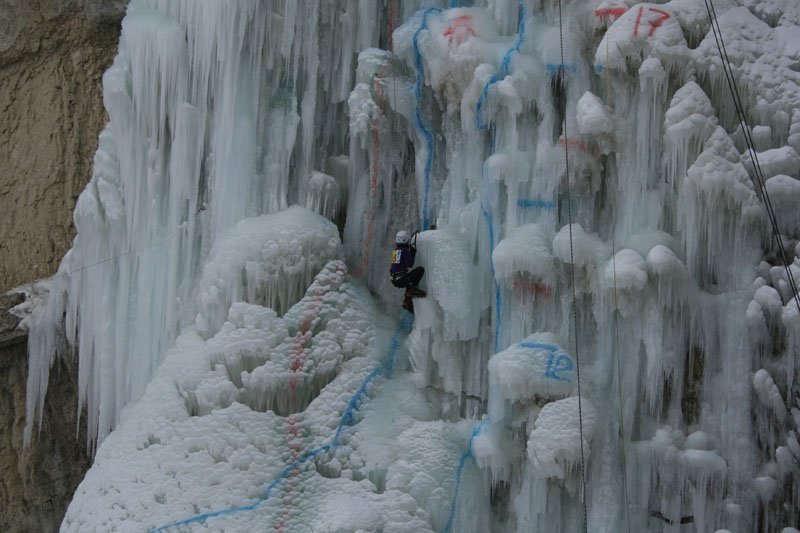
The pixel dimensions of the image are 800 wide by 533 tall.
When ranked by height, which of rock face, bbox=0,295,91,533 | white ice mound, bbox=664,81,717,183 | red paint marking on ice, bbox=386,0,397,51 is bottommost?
rock face, bbox=0,295,91,533

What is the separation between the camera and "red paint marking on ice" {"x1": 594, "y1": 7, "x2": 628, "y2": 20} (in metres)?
7.62

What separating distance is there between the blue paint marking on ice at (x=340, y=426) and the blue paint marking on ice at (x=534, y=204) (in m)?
1.42

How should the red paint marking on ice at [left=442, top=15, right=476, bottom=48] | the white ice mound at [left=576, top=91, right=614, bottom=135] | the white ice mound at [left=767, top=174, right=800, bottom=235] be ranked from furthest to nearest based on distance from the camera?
the red paint marking on ice at [left=442, top=15, right=476, bottom=48] < the white ice mound at [left=576, top=91, right=614, bottom=135] < the white ice mound at [left=767, top=174, right=800, bottom=235]

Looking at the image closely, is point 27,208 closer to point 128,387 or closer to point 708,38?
point 128,387

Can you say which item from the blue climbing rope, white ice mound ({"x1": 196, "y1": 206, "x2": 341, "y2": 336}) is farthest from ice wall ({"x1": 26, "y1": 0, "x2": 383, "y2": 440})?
the blue climbing rope

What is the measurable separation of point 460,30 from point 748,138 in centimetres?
252

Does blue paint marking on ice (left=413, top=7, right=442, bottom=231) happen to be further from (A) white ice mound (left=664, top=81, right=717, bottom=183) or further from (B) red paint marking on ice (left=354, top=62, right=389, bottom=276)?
(A) white ice mound (left=664, top=81, right=717, bottom=183)

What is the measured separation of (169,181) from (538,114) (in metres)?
3.50

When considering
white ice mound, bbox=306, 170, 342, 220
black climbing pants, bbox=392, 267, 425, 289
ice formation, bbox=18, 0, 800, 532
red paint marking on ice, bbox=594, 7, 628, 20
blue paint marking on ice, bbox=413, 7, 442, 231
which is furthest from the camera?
white ice mound, bbox=306, 170, 342, 220

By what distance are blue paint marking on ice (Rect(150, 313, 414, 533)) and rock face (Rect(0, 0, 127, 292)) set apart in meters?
3.78

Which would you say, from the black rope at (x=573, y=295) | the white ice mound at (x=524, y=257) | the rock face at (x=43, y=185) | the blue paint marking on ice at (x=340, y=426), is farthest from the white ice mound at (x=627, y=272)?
the rock face at (x=43, y=185)

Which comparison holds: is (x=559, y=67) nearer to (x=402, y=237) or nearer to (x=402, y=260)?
(x=402, y=237)

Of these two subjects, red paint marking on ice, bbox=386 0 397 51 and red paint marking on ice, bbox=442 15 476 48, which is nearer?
red paint marking on ice, bbox=442 15 476 48

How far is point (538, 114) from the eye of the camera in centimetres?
802
